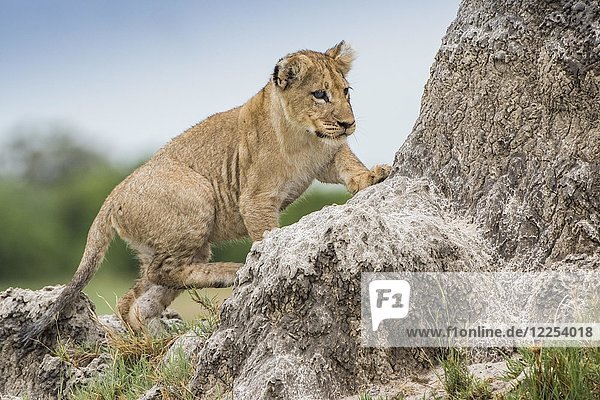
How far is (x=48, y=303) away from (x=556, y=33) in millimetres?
4651

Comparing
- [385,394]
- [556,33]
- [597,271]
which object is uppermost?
[556,33]

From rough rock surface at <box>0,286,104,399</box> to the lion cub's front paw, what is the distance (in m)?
2.45

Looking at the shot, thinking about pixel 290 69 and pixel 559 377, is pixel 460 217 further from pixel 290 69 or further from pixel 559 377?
pixel 290 69

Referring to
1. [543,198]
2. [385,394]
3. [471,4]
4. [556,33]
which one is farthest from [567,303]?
[471,4]

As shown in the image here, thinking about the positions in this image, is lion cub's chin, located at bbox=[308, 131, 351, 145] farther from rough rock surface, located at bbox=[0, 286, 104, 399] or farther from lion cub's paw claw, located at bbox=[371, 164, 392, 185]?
rough rock surface, located at bbox=[0, 286, 104, 399]

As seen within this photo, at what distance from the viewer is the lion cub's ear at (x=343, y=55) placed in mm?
9289

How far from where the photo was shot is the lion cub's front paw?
8.16 metres

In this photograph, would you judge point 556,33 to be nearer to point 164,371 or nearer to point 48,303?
point 164,371

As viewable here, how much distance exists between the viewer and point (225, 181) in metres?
9.69

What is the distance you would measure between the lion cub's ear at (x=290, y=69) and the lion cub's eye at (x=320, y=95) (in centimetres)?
18

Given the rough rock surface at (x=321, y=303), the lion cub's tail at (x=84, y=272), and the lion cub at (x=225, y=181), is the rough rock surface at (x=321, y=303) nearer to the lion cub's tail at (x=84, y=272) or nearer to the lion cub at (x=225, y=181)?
the lion cub at (x=225, y=181)

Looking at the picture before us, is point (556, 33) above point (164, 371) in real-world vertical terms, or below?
above

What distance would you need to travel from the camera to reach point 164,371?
7.23m

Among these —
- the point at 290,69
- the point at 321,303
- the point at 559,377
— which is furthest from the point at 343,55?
the point at 559,377
